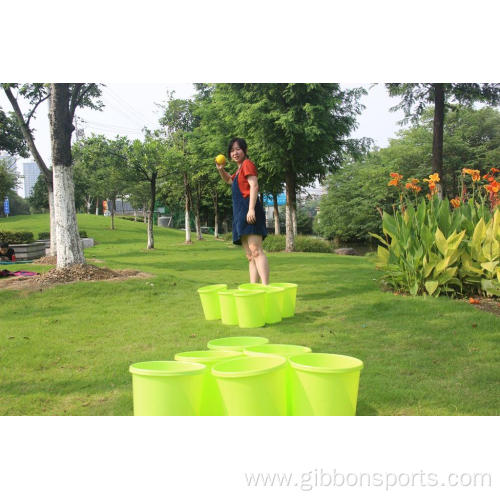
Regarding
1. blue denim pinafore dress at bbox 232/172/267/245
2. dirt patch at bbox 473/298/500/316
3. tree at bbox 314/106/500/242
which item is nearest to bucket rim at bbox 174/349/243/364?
blue denim pinafore dress at bbox 232/172/267/245

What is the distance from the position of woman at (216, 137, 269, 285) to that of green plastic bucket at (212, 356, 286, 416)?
2.58m

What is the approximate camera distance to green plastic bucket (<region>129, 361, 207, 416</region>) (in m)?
1.94

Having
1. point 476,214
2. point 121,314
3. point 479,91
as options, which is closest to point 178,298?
point 121,314

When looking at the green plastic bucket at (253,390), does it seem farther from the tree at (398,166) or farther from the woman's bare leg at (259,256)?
the tree at (398,166)

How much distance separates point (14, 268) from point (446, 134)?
21.3 meters

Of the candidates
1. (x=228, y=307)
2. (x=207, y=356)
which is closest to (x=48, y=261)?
(x=228, y=307)

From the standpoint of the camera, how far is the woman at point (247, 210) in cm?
457

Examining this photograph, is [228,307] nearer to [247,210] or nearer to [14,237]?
[247,210]

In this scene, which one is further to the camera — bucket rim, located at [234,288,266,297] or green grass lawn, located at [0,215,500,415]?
bucket rim, located at [234,288,266,297]

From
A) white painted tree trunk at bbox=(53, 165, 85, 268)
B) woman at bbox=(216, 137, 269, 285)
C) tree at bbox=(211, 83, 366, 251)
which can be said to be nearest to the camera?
woman at bbox=(216, 137, 269, 285)

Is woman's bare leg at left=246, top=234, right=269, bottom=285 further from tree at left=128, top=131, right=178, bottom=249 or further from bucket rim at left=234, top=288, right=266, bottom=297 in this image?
tree at left=128, top=131, right=178, bottom=249

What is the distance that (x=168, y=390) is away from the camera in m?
1.95

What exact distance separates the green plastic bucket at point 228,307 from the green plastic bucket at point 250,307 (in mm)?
96

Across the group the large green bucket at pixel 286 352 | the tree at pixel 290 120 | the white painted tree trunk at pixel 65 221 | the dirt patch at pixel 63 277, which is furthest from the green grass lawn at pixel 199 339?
the tree at pixel 290 120
